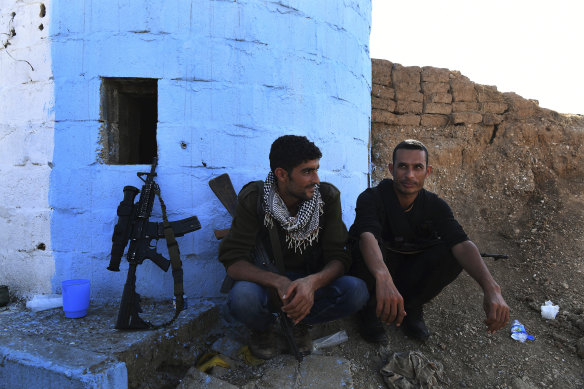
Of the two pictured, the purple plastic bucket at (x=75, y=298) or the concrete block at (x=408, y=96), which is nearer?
the purple plastic bucket at (x=75, y=298)

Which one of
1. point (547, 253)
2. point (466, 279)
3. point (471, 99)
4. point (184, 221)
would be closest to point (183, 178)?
point (184, 221)

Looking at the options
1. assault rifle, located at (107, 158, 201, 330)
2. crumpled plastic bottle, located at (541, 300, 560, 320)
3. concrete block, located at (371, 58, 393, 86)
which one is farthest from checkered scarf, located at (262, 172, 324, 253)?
concrete block, located at (371, 58, 393, 86)

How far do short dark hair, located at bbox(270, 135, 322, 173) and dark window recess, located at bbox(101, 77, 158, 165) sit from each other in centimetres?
134

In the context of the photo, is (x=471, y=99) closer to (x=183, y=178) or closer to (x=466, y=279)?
(x=466, y=279)

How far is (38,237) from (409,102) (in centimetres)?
488

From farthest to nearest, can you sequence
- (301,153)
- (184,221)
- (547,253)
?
(547,253)
(184,221)
(301,153)

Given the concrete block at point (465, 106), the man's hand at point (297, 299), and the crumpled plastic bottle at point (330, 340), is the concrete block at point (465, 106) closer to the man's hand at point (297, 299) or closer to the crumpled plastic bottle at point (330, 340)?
the crumpled plastic bottle at point (330, 340)

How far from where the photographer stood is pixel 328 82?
3.47m

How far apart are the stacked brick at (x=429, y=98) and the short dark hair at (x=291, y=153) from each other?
3443 millimetres

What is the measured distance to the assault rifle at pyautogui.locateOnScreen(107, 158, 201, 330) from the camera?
97.0 inches

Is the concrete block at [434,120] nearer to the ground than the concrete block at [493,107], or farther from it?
nearer to the ground

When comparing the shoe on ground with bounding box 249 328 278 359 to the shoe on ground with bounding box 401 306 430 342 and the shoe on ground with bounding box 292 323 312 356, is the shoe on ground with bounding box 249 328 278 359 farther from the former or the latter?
the shoe on ground with bounding box 401 306 430 342

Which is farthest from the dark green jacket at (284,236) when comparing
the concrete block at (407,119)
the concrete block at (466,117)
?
the concrete block at (466,117)

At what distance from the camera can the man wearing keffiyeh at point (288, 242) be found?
2.35m
